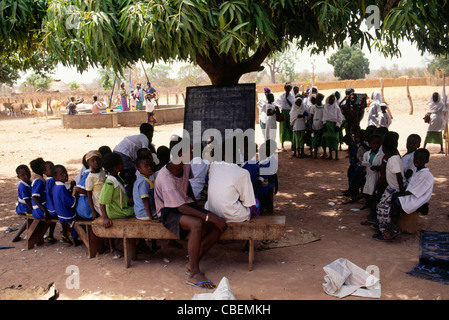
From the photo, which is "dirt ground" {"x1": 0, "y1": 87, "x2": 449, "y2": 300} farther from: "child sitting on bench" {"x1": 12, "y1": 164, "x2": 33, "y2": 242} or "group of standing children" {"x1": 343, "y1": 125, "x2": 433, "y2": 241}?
"child sitting on bench" {"x1": 12, "y1": 164, "x2": 33, "y2": 242}

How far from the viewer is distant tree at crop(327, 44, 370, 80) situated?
4044 cm

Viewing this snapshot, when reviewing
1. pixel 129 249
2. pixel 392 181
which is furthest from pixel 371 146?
pixel 129 249

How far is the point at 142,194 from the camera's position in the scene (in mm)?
4609

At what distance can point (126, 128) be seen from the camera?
18.9 meters

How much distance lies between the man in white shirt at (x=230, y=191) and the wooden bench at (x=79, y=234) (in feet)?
5.18

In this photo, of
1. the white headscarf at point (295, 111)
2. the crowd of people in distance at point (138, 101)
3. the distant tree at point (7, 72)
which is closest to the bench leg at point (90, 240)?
the white headscarf at point (295, 111)

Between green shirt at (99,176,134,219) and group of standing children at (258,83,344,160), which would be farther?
group of standing children at (258,83,344,160)

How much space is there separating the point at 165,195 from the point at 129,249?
2.89ft

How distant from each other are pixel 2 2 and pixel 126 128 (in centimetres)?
1358

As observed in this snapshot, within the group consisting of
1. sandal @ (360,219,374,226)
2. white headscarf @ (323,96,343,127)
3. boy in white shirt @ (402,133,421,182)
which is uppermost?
white headscarf @ (323,96,343,127)

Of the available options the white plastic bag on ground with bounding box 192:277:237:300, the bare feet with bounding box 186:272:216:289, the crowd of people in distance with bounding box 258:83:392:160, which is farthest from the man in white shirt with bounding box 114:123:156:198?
the crowd of people in distance with bounding box 258:83:392:160

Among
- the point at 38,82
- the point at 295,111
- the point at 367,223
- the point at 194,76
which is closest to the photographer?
the point at 367,223

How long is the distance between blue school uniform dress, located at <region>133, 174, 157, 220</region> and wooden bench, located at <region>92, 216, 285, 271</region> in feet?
0.34

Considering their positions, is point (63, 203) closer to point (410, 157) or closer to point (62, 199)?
point (62, 199)
